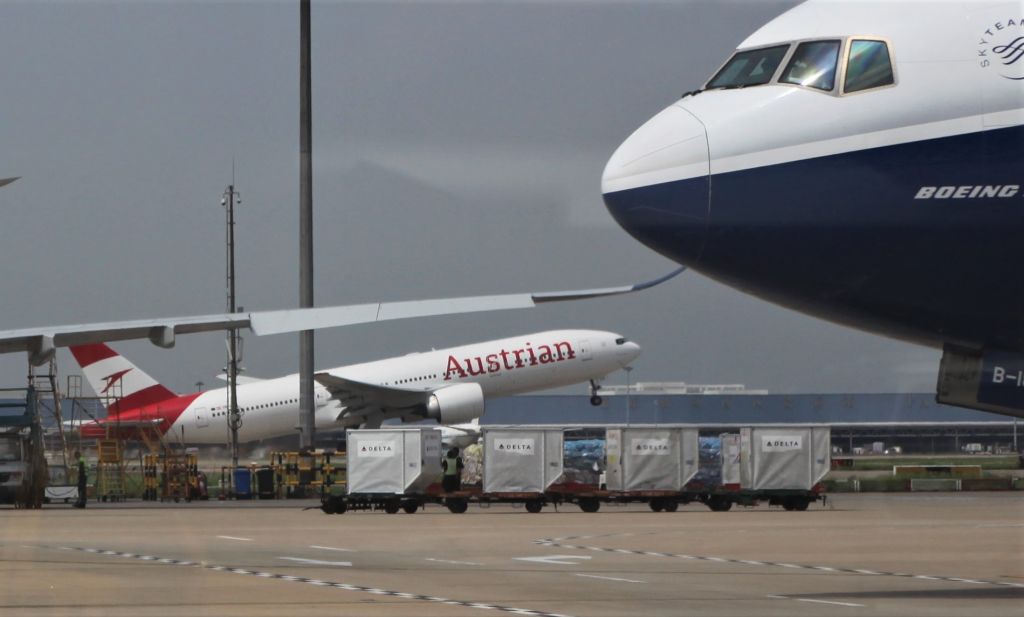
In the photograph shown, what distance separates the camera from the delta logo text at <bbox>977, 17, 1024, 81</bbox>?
36.1 ft

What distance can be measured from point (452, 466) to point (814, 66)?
33.1m

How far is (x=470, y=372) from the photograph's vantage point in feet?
211

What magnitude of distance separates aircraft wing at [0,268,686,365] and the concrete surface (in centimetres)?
304

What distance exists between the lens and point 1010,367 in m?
12.2

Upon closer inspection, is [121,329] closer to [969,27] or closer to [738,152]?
[738,152]

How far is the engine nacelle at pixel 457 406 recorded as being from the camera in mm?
60000

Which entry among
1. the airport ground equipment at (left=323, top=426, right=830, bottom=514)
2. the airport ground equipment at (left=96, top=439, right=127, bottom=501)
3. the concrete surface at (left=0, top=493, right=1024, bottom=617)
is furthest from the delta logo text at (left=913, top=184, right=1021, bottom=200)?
the airport ground equipment at (left=96, top=439, right=127, bottom=501)

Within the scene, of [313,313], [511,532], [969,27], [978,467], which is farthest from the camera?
[978,467]

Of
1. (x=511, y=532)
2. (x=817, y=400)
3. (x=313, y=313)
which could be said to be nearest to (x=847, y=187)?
(x=817, y=400)

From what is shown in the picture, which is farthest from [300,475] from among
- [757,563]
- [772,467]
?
[757,563]

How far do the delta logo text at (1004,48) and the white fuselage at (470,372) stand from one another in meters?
51.2

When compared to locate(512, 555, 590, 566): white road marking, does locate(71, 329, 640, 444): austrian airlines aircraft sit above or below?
above

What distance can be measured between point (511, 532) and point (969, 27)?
2033 cm

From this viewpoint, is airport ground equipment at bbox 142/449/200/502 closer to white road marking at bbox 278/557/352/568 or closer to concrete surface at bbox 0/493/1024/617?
concrete surface at bbox 0/493/1024/617
